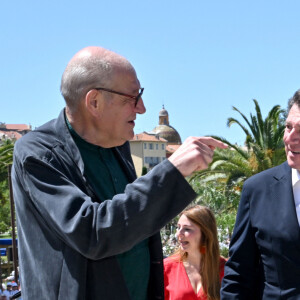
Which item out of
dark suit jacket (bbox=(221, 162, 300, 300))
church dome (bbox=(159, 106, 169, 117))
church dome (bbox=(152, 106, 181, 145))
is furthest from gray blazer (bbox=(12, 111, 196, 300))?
church dome (bbox=(159, 106, 169, 117))

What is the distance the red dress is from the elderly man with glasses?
2554 millimetres

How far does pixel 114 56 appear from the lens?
7.30 feet

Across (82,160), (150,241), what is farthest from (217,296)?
(82,160)

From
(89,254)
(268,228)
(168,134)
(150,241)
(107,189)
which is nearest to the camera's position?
(89,254)

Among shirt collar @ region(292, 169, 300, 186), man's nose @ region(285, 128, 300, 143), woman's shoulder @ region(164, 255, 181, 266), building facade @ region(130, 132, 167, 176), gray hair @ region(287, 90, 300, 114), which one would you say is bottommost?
woman's shoulder @ region(164, 255, 181, 266)

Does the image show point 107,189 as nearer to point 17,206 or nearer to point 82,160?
point 82,160

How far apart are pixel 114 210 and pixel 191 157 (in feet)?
0.97

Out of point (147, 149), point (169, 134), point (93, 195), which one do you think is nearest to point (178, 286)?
point (93, 195)

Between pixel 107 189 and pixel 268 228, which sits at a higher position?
pixel 107 189

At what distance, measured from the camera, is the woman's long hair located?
499 centimetres

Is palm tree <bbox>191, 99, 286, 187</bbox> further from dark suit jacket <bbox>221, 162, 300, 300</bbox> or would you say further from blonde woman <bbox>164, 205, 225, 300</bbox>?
dark suit jacket <bbox>221, 162, 300, 300</bbox>

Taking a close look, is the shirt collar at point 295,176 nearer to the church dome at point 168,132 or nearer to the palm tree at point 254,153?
the palm tree at point 254,153

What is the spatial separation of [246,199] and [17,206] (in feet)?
5.44

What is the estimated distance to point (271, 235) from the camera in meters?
3.25
